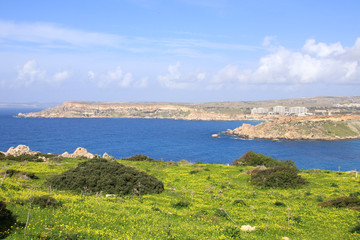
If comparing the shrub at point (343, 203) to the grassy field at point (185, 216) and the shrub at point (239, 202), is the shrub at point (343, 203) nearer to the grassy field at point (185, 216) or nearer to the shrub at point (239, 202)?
the grassy field at point (185, 216)

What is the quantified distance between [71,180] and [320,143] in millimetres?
→ 123151

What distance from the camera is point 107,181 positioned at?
2105 centimetres

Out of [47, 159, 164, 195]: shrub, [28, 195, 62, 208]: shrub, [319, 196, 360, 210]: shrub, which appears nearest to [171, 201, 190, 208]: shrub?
[47, 159, 164, 195]: shrub

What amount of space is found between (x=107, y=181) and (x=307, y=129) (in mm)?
139274

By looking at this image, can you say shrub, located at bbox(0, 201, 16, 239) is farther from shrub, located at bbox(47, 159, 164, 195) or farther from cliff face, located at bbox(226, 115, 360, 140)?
cliff face, located at bbox(226, 115, 360, 140)

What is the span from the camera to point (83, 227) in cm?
1137

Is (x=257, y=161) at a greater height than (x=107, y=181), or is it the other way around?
(x=107, y=181)

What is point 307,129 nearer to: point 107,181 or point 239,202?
point 239,202

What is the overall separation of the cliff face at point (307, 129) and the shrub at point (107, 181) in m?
117

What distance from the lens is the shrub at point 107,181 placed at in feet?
67.7

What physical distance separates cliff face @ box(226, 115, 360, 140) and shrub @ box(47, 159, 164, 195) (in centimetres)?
11712

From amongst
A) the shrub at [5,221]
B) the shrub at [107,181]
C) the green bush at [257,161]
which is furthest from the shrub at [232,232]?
the green bush at [257,161]

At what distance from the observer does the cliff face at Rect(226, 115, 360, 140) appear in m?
136

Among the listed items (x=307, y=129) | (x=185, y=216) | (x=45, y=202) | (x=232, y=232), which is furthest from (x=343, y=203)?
(x=307, y=129)
